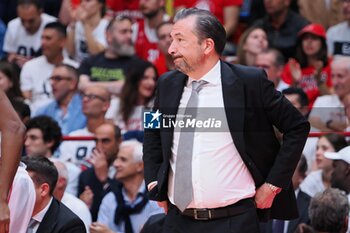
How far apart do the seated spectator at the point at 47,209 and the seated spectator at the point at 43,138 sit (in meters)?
2.59

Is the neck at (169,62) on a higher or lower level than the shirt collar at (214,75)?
lower

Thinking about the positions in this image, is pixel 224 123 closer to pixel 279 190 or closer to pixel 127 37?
pixel 279 190

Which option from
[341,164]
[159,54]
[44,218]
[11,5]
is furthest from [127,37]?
[44,218]

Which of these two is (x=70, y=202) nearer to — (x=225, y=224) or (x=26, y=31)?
(x=225, y=224)

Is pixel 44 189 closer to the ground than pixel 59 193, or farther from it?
farther from it

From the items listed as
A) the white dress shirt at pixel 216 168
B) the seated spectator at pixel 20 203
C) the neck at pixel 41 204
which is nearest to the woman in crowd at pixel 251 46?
the neck at pixel 41 204

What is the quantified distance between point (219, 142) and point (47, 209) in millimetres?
1208

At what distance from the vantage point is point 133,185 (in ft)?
26.6

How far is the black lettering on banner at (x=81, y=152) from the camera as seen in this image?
361 inches

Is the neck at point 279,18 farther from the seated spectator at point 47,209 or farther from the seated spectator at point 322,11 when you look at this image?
the seated spectator at point 47,209

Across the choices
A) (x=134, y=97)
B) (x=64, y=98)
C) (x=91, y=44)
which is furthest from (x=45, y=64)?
(x=134, y=97)

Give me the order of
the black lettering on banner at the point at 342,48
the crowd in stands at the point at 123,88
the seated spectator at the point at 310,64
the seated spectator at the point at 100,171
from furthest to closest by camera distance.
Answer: the black lettering on banner at the point at 342,48, the seated spectator at the point at 310,64, the seated spectator at the point at 100,171, the crowd in stands at the point at 123,88

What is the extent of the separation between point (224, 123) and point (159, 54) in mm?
6117

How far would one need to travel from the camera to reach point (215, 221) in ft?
17.4
